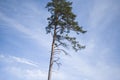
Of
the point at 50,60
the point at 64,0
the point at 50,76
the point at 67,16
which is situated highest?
the point at 64,0

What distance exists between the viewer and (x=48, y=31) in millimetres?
27438

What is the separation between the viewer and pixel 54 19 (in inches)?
1072

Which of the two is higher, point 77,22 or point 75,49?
point 77,22

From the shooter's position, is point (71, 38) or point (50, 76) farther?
point (71, 38)

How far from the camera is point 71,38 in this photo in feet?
88.8

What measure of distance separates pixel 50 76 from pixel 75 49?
5048mm

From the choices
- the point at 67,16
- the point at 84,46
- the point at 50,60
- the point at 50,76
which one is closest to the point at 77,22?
the point at 67,16

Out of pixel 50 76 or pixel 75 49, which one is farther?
pixel 75 49

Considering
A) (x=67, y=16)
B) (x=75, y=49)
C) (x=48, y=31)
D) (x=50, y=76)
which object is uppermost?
(x=67, y=16)

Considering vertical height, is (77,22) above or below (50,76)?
above

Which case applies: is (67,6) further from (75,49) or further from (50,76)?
(50,76)

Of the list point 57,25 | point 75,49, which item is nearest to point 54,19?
point 57,25

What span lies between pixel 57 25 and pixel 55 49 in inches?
127

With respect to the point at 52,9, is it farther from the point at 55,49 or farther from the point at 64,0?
the point at 55,49
